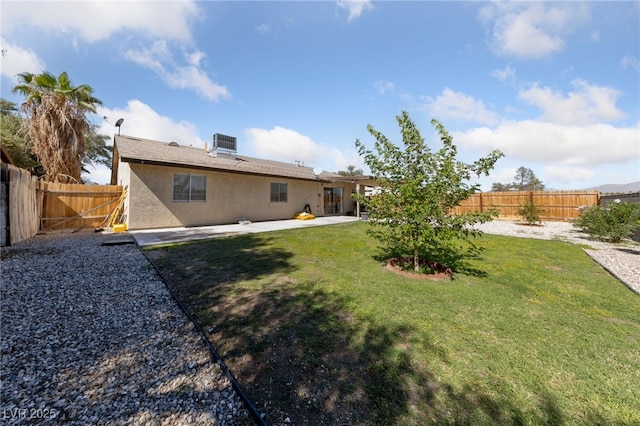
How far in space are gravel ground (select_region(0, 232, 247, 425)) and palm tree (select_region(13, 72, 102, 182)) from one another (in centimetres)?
1028

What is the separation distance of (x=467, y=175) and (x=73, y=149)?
16.5 m

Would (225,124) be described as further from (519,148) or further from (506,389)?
(519,148)

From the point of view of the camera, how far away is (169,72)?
39.6 ft

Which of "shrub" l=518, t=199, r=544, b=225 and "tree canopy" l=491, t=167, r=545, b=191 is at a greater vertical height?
"tree canopy" l=491, t=167, r=545, b=191

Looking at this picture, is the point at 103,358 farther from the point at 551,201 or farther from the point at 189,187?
the point at 551,201

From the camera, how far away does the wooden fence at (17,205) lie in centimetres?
686

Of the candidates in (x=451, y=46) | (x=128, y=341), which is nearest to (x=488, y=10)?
(x=451, y=46)

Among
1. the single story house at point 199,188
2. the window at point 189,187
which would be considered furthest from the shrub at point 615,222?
the window at point 189,187

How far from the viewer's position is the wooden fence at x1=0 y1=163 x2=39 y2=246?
6863mm

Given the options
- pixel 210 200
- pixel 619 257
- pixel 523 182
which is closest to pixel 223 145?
pixel 210 200

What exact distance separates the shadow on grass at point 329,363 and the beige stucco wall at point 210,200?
829 cm

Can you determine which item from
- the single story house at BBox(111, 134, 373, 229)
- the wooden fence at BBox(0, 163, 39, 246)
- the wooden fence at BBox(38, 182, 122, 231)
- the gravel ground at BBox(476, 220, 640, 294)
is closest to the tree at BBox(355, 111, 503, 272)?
the single story house at BBox(111, 134, 373, 229)

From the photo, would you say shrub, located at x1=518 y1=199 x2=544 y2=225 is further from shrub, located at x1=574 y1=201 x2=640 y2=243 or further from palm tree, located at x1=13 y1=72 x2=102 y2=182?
palm tree, located at x1=13 y1=72 x2=102 y2=182

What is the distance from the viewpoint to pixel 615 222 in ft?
28.9
